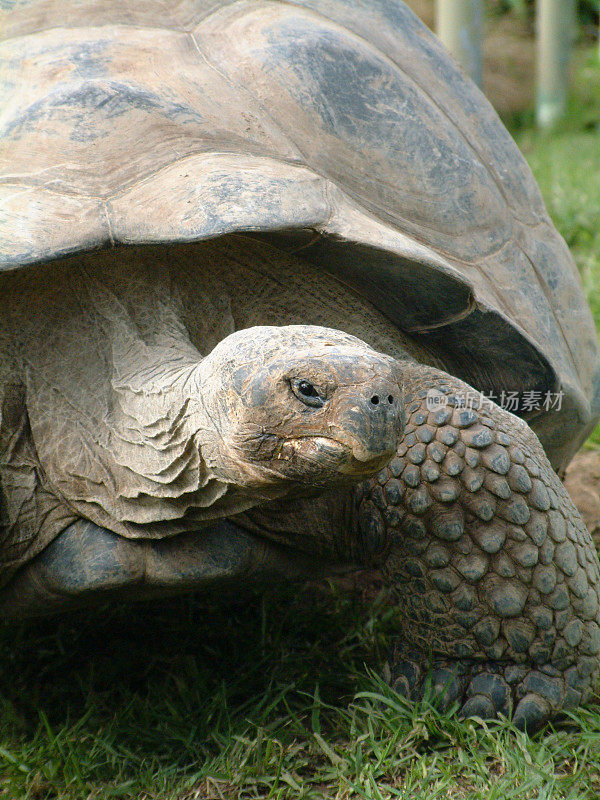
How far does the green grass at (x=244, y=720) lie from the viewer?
200 cm

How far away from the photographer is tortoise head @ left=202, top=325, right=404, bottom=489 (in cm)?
159

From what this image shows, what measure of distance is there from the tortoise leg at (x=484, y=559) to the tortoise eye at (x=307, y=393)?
593 mm

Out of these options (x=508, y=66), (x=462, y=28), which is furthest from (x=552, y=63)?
(x=462, y=28)

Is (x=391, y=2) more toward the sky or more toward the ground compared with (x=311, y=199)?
more toward the sky

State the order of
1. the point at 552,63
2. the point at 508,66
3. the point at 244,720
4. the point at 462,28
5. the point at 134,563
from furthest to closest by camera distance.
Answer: the point at 508,66 → the point at 552,63 → the point at 462,28 → the point at 244,720 → the point at 134,563

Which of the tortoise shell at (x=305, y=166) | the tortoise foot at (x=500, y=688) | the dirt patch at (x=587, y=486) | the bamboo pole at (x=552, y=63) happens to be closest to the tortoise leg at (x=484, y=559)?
the tortoise foot at (x=500, y=688)

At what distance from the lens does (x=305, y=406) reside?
5.31ft

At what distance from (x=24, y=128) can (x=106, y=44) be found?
15.2 inches

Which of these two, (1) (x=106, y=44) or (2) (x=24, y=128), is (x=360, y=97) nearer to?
(1) (x=106, y=44)

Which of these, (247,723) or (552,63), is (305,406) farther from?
(552,63)

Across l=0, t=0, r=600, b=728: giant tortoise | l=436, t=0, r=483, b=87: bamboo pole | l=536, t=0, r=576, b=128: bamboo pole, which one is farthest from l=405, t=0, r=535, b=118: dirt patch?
l=0, t=0, r=600, b=728: giant tortoise

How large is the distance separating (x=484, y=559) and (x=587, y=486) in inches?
60.8

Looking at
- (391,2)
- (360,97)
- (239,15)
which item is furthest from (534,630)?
(391,2)

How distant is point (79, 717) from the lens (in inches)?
93.5
